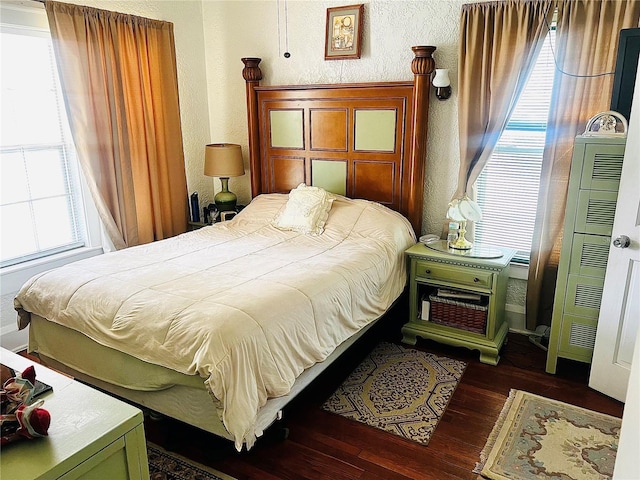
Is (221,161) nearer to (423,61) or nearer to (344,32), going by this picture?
(344,32)

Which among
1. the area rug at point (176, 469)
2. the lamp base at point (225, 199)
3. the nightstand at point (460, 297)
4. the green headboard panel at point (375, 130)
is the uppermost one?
the green headboard panel at point (375, 130)

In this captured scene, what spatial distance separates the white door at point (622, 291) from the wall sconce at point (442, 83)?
1.13 m

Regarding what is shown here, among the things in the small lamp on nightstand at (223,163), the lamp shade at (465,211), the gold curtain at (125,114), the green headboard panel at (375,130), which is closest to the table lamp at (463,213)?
the lamp shade at (465,211)

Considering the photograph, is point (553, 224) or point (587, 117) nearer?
point (587, 117)

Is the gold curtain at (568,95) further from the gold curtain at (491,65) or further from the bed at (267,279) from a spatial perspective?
the bed at (267,279)

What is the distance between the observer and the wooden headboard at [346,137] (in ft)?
10.9

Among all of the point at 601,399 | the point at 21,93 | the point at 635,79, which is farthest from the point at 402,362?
the point at 21,93

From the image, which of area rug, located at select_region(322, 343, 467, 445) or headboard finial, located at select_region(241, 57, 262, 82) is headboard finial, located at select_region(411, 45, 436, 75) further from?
area rug, located at select_region(322, 343, 467, 445)

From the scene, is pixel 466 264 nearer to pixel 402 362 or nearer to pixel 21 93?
pixel 402 362

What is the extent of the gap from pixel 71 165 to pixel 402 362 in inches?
106

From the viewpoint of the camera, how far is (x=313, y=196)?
348 cm

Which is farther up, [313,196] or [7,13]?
[7,13]

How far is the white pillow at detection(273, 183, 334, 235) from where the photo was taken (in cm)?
337

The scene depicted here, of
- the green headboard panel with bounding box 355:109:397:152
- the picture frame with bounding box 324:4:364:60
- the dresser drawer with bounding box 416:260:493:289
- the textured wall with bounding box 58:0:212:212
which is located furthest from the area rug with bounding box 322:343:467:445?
the textured wall with bounding box 58:0:212:212
